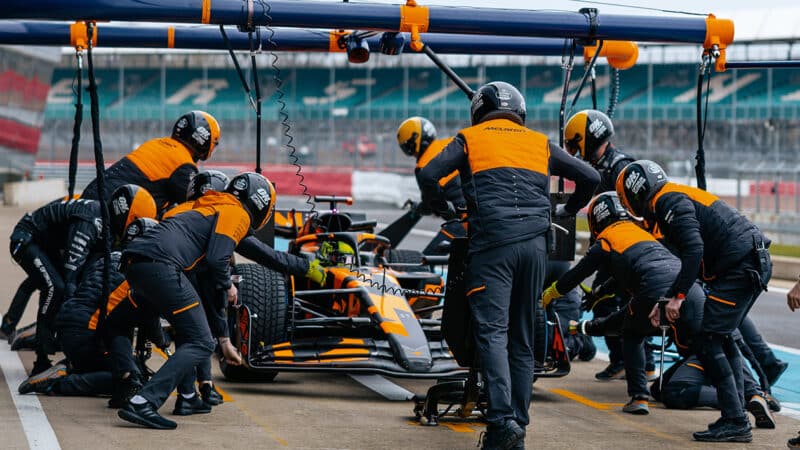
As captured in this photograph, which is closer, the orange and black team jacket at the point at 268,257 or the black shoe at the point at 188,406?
the black shoe at the point at 188,406

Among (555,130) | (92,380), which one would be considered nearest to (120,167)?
(92,380)

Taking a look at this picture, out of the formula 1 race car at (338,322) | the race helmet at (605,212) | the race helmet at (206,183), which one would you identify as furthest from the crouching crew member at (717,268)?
Result: the race helmet at (206,183)

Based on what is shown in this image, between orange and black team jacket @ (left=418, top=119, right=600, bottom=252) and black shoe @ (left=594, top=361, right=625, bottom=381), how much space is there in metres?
3.11

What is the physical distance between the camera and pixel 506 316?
620 centimetres

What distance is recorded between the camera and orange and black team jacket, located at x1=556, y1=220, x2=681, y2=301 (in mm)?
7754

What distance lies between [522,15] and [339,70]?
1947 inches

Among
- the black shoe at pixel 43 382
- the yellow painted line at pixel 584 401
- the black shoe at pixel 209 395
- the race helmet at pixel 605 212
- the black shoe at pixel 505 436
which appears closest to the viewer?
the black shoe at pixel 505 436

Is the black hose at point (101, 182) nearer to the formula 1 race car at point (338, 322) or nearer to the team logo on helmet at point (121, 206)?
the team logo on helmet at point (121, 206)

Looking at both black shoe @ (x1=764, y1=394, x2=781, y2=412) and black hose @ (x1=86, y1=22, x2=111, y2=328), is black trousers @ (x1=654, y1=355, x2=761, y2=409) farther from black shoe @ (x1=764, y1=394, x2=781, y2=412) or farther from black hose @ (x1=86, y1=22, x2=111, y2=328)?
black hose @ (x1=86, y1=22, x2=111, y2=328)

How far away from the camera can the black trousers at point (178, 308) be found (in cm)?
683

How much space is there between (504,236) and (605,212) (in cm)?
214

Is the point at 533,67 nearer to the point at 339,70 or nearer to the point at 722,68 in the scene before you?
the point at 339,70

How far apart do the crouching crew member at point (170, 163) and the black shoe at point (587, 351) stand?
354 cm

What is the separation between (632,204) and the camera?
7.38 meters
